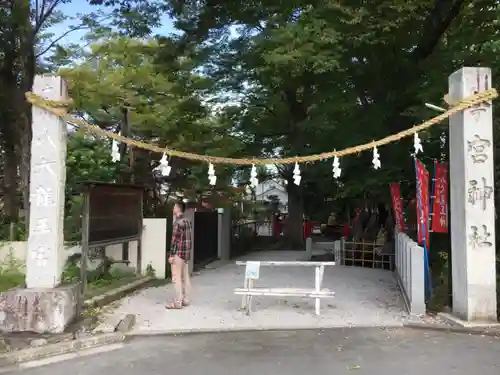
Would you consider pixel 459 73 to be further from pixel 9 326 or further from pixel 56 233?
pixel 9 326

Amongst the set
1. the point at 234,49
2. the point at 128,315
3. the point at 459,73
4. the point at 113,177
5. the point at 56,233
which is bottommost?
the point at 128,315

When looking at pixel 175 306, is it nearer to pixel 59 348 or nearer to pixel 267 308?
pixel 267 308

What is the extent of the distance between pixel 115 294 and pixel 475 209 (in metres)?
6.66

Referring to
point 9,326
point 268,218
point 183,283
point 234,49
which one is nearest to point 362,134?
point 234,49

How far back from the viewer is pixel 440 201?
10023 mm

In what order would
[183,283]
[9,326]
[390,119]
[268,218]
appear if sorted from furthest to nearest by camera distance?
1. [268,218]
2. [390,119]
3. [183,283]
4. [9,326]

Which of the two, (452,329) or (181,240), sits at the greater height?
(181,240)

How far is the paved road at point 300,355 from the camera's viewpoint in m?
5.82

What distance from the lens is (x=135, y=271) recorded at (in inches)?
507

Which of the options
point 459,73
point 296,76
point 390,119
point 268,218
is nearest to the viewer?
point 459,73

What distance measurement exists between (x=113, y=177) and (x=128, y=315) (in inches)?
361

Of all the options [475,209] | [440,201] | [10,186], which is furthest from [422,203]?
[10,186]

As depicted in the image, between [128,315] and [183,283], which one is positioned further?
[183,283]

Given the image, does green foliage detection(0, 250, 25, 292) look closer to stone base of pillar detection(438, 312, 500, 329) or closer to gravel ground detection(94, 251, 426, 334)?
gravel ground detection(94, 251, 426, 334)
